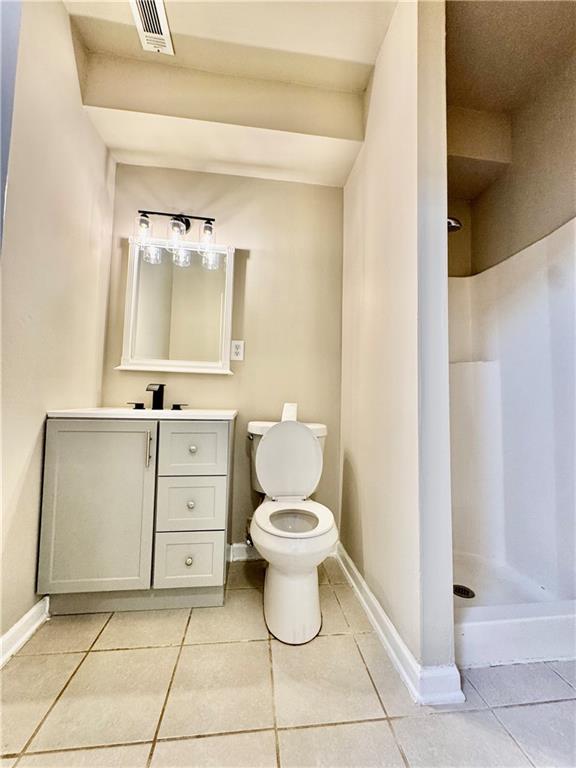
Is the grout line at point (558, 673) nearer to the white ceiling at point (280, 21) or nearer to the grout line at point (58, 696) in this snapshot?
the grout line at point (58, 696)

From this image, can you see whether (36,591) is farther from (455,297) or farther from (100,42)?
(455,297)

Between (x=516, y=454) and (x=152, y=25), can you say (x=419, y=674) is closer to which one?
(x=516, y=454)

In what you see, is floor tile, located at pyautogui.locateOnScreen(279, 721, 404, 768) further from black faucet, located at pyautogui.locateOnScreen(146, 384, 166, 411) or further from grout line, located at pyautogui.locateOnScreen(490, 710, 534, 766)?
black faucet, located at pyautogui.locateOnScreen(146, 384, 166, 411)

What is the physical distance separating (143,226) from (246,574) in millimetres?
1966

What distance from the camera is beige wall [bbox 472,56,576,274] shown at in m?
1.50

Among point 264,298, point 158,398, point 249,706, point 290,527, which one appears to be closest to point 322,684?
point 249,706

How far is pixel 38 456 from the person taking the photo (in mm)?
1348

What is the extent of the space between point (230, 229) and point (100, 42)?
95 centimetres

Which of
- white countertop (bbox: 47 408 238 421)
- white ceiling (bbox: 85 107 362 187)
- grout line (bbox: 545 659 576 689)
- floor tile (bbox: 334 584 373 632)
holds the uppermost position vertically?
white ceiling (bbox: 85 107 362 187)

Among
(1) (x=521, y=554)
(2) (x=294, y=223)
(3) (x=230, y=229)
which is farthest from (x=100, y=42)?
(1) (x=521, y=554)

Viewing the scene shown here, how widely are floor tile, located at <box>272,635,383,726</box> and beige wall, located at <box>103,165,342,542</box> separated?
78 cm

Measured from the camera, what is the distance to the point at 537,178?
5.45ft

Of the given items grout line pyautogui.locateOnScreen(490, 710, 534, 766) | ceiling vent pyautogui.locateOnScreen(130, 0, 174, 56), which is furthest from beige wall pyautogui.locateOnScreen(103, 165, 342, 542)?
grout line pyautogui.locateOnScreen(490, 710, 534, 766)

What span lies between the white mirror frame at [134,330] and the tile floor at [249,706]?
3.89ft
